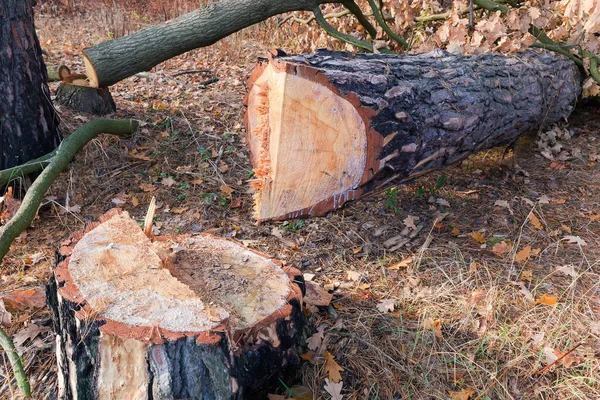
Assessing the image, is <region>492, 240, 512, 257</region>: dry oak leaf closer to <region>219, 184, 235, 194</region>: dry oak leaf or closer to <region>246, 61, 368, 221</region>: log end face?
<region>246, 61, 368, 221</region>: log end face

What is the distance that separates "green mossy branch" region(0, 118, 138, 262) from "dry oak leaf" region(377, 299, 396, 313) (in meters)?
2.15

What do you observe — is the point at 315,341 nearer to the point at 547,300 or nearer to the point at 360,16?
the point at 547,300

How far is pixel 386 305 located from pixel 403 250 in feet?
1.91

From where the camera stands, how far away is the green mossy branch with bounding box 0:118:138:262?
2783 millimetres

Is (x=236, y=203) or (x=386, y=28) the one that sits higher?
(x=386, y=28)

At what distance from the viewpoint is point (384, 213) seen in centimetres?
347

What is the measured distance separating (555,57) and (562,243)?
2029 mm

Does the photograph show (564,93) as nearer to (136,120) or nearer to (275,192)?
(275,192)

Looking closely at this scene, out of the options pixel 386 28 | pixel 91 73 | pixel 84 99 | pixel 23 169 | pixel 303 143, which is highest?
pixel 386 28

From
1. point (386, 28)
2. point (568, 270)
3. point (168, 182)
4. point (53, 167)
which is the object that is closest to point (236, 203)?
point (168, 182)

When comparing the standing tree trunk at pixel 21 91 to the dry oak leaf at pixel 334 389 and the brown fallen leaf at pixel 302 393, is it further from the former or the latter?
the dry oak leaf at pixel 334 389

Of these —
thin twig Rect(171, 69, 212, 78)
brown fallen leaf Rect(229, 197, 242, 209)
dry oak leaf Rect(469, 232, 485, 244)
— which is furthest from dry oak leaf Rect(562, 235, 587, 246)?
thin twig Rect(171, 69, 212, 78)

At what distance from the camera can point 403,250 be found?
3086mm

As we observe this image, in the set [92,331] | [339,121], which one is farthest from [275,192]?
[92,331]
